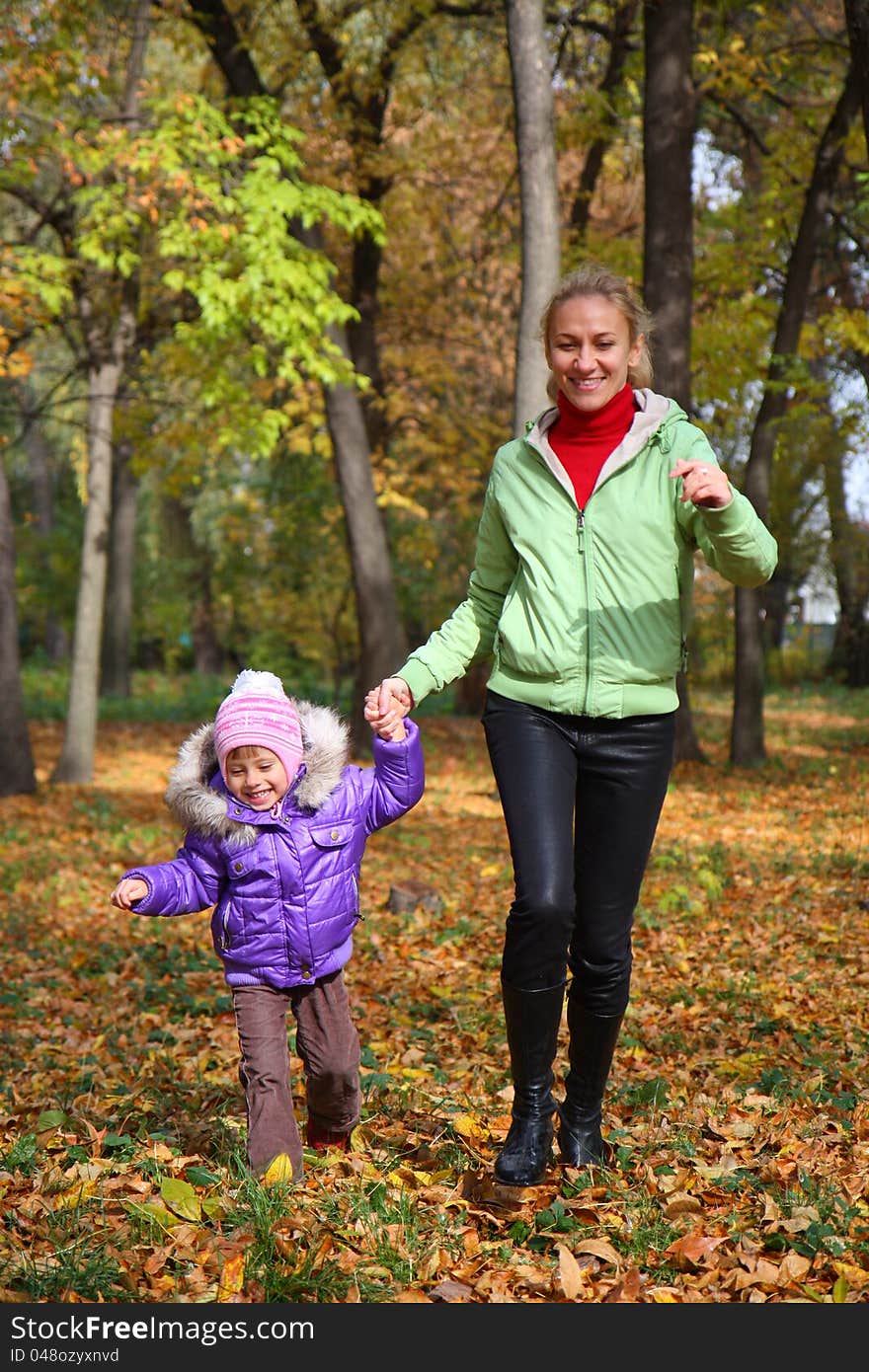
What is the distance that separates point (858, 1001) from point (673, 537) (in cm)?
308

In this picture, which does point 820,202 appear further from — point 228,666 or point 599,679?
point 228,666

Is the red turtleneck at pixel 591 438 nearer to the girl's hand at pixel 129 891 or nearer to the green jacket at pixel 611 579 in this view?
the green jacket at pixel 611 579

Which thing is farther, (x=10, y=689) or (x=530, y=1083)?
(x=10, y=689)

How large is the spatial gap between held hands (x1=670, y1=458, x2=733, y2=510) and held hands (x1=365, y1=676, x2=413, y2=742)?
902 millimetres

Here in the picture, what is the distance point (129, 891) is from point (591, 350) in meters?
1.91

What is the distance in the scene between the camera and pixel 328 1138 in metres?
4.14

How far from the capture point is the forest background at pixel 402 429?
3.57 meters

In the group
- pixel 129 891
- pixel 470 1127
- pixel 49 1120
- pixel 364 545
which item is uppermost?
pixel 364 545

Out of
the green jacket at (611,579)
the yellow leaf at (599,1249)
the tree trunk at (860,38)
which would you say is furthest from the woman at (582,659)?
the tree trunk at (860,38)

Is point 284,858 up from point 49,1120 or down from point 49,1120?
up

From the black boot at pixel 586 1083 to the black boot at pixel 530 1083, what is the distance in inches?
6.9

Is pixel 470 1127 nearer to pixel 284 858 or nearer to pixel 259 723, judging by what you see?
pixel 284 858

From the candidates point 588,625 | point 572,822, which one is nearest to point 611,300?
point 588,625

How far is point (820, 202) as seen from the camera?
14008 mm
